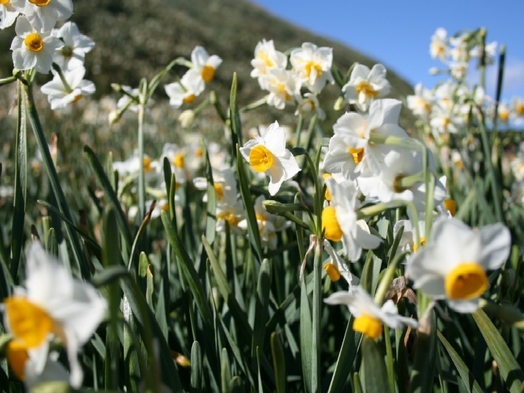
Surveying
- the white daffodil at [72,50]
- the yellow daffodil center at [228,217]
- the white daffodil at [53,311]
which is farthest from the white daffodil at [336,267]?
the white daffodil at [72,50]

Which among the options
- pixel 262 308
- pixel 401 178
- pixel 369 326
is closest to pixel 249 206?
pixel 262 308

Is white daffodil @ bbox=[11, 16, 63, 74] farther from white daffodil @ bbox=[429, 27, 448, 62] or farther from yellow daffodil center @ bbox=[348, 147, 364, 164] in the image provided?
white daffodil @ bbox=[429, 27, 448, 62]

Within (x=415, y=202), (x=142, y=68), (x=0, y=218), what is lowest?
(x=0, y=218)

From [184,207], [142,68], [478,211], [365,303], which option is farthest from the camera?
[142,68]

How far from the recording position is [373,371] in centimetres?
64

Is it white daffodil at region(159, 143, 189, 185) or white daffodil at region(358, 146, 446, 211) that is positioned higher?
white daffodil at region(358, 146, 446, 211)

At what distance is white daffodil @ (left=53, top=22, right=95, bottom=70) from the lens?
4.48 ft

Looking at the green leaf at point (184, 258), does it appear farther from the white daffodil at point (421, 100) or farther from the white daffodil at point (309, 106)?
the white daffodil at point (421, 100)

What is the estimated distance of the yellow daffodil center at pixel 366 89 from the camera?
1.39 meters

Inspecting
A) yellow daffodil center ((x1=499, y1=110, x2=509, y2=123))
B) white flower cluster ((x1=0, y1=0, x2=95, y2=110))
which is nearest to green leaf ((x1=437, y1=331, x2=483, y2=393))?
white flower cluster ((x1=0, y1=0, x2=95, y2=110))

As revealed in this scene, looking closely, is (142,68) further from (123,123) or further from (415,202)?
(415,202)

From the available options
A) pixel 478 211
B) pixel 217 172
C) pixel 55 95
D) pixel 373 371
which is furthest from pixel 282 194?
pixel 478 211

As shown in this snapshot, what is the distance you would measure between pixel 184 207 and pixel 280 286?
1.39 feet

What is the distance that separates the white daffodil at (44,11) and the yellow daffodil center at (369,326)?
0.84m
